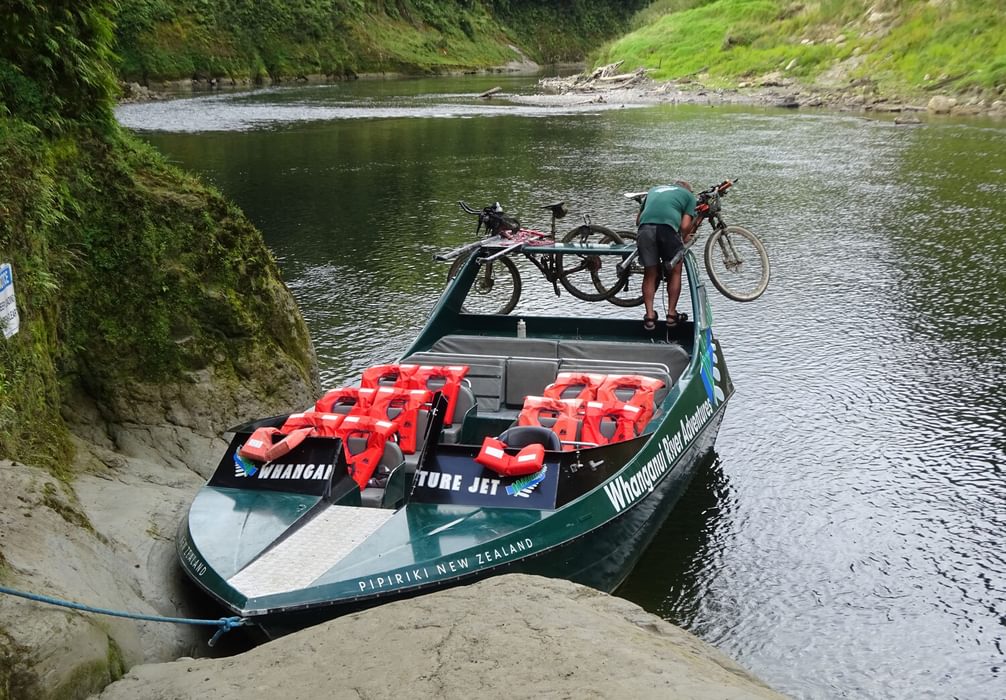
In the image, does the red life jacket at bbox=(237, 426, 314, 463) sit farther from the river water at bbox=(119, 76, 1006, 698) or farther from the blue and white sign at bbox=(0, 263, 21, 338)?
the river water at bbox=(119, 76, 1006, 698)

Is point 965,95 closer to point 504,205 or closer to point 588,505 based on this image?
point 504,205

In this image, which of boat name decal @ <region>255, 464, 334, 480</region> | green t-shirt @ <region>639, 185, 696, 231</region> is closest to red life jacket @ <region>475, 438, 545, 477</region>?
boat name decal @ <region>255, 464, 334, 480</region>

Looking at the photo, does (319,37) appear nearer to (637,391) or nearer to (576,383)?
(576,383)

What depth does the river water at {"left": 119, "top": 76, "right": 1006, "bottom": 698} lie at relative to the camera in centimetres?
908

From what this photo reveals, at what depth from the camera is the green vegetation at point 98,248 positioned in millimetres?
8977

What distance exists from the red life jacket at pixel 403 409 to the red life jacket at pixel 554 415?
40.8 inches

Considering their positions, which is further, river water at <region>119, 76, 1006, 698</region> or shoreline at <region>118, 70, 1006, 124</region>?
shoreline at <region>118, 70, 1006, 124</region>

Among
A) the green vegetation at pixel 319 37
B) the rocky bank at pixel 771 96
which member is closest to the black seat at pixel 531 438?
the rocky bank at pixel 771 96

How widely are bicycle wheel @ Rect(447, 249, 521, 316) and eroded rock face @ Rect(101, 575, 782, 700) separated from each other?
7.66 metres

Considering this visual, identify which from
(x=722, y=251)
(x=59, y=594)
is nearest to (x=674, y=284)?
(x=722, y=251)

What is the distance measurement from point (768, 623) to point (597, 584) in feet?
5.72

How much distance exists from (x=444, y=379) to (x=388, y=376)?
2.07 feet

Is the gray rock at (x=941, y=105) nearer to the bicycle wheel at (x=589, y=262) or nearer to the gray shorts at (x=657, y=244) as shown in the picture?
the bicycle wheel at (x=589, y=262)

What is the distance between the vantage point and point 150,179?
37.1ft
